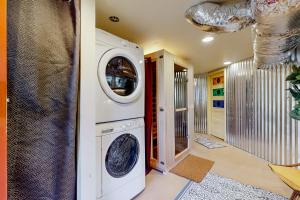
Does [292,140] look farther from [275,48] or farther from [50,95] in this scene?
[50,95]

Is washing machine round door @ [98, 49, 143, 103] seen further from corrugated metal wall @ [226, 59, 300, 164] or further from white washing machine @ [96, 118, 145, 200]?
corrugated metal wall @ [226, 59, 300, 164]

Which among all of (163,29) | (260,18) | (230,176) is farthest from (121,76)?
(230,176)

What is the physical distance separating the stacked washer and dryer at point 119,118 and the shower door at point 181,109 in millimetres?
1282

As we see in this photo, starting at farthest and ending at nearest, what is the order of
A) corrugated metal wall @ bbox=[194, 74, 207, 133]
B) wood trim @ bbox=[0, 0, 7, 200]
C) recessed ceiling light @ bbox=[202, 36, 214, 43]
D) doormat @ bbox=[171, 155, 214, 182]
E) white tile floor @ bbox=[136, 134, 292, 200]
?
corrugated metal wall @ bbox=[194, 74, 207, 133], doormat @ bbox=[171, 155, 214, 182], recessed ceiling light @ bbox=[202, 36, 214, 43], white tile floor @ bbox=[136, 134, 292, 200], wood trim @ bbox=[0, 0, 7, 200]

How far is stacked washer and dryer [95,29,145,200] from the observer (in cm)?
132

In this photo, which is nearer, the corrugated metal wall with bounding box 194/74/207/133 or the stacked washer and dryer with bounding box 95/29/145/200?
the stacked washer and dryer with bounding box 95/29/145/200

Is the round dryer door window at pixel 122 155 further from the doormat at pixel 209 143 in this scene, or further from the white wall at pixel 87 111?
the doormat at pixel 209 143

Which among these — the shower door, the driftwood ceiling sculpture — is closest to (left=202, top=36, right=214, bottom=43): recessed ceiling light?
the driftwood ceiling sculpture

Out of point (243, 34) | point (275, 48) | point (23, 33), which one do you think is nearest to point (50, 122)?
point (23, 33)

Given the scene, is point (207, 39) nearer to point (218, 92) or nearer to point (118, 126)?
point (118, 126)

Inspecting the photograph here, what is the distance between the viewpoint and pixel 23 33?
31.1 inches

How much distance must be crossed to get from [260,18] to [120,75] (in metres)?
1.30

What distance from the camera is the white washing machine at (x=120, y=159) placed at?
4.36 feet

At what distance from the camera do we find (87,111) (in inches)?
44.1
